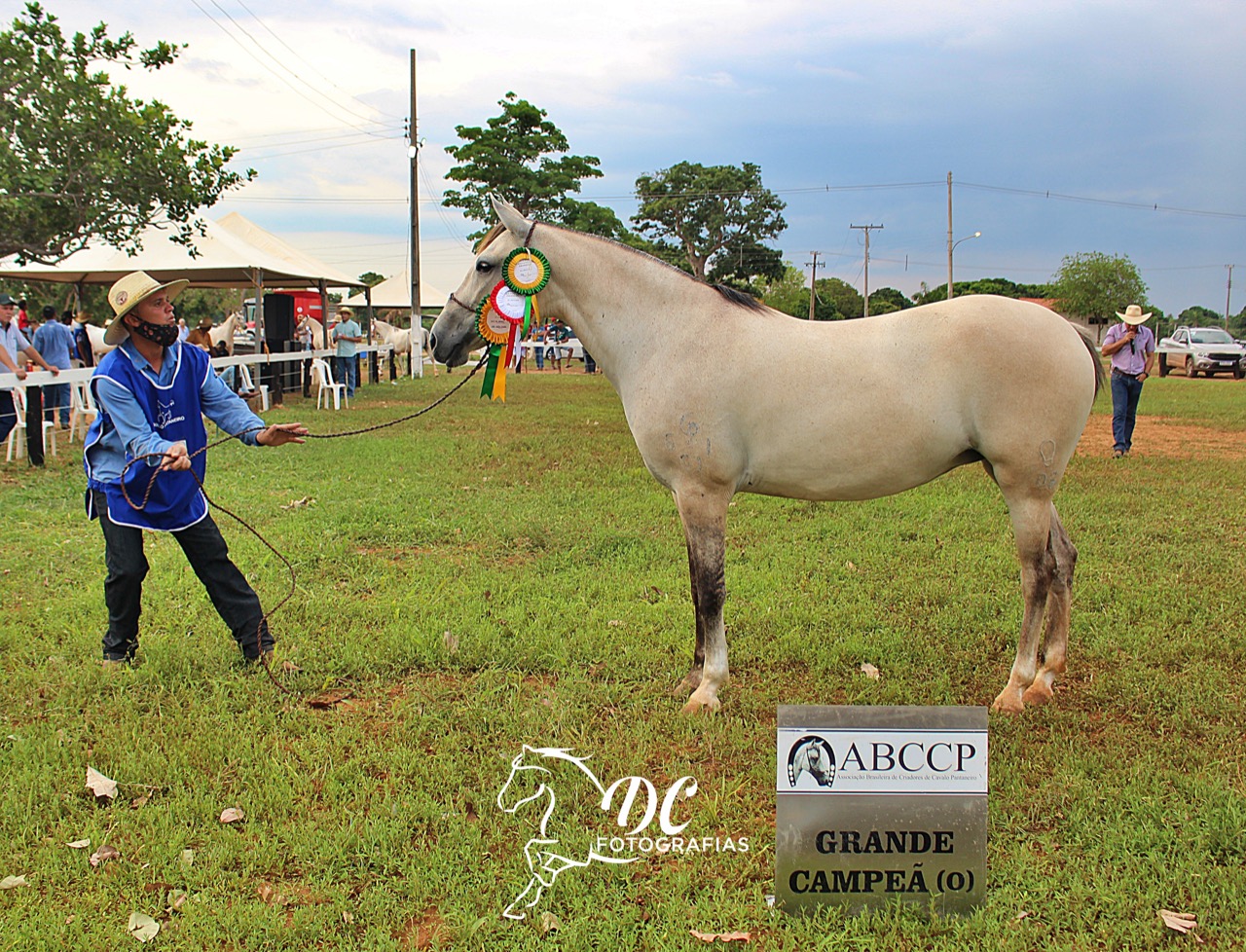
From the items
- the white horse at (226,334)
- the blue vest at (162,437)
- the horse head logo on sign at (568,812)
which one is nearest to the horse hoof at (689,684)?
the horse head logo on sign at (568,812)

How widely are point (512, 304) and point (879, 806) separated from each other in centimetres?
287

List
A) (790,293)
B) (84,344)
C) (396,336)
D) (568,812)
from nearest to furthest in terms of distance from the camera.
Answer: (568,812), (84,344), (396,336), (790,293)

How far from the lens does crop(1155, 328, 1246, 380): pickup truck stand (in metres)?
29.3

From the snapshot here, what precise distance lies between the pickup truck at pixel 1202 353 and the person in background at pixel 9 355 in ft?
101

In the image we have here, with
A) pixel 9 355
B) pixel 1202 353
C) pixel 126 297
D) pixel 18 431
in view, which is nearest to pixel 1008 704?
pixel 126 297

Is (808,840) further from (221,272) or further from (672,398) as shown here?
(221,272)

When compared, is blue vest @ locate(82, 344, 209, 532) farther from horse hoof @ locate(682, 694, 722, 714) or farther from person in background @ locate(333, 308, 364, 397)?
person in background @ locate(333, 308, 364, 397)

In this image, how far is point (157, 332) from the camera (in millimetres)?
4277

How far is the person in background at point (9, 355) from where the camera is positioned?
995 centimetres

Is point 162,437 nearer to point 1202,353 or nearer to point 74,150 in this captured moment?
point 74,150

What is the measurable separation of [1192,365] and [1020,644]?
31546 millimetres

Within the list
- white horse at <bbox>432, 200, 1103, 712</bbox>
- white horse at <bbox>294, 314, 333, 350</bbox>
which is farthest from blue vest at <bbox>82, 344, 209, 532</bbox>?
white horse at <bbox>294, 314, 333, 350</bbox>

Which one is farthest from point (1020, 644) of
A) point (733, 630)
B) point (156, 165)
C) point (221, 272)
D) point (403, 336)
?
point (403, 336)

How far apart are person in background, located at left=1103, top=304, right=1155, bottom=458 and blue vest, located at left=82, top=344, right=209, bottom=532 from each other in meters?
10.8
